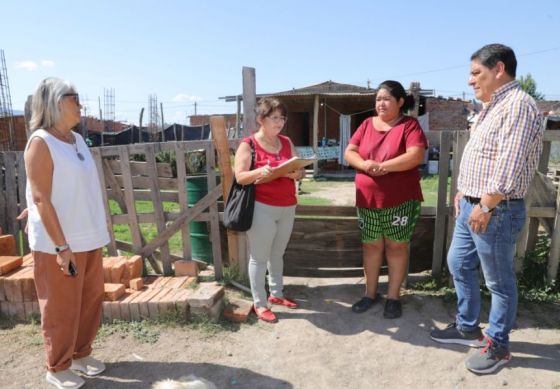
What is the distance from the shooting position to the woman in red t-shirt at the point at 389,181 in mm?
3301

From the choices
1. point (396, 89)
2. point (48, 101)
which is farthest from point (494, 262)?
point (48, 101)

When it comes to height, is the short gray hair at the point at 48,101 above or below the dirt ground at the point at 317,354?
above

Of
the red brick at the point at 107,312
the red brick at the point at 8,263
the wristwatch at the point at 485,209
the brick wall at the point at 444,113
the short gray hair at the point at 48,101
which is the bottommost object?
the red brick at the point at 107,312

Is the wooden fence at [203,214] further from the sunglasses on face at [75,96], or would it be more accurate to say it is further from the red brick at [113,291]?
the sunglasses on face at [75,96]

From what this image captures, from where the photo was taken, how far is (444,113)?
66.7 feet

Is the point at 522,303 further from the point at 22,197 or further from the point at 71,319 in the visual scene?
the point at 22,197

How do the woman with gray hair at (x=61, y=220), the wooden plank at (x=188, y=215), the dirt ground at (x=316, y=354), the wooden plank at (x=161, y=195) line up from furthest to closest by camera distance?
the wooden plank at (x=161, y=195)
the wooden plank at (x=188, y=215)
the dirt ground at (x=316, y=354)
the woman with gray hair at (x=61, y=220)

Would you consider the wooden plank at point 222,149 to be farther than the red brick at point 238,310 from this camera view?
Yes

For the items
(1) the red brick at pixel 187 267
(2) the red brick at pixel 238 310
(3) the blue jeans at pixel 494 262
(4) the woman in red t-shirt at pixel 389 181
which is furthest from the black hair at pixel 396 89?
(1) the red brick at pixel 187 267

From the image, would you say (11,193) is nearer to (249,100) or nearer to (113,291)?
(113,291)

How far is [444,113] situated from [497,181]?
19.6m

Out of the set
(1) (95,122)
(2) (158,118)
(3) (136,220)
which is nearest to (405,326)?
(3) (136,220)

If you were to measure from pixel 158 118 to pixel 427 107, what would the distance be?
15602 mm

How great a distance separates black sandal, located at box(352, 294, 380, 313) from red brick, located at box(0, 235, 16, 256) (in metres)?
3.23
